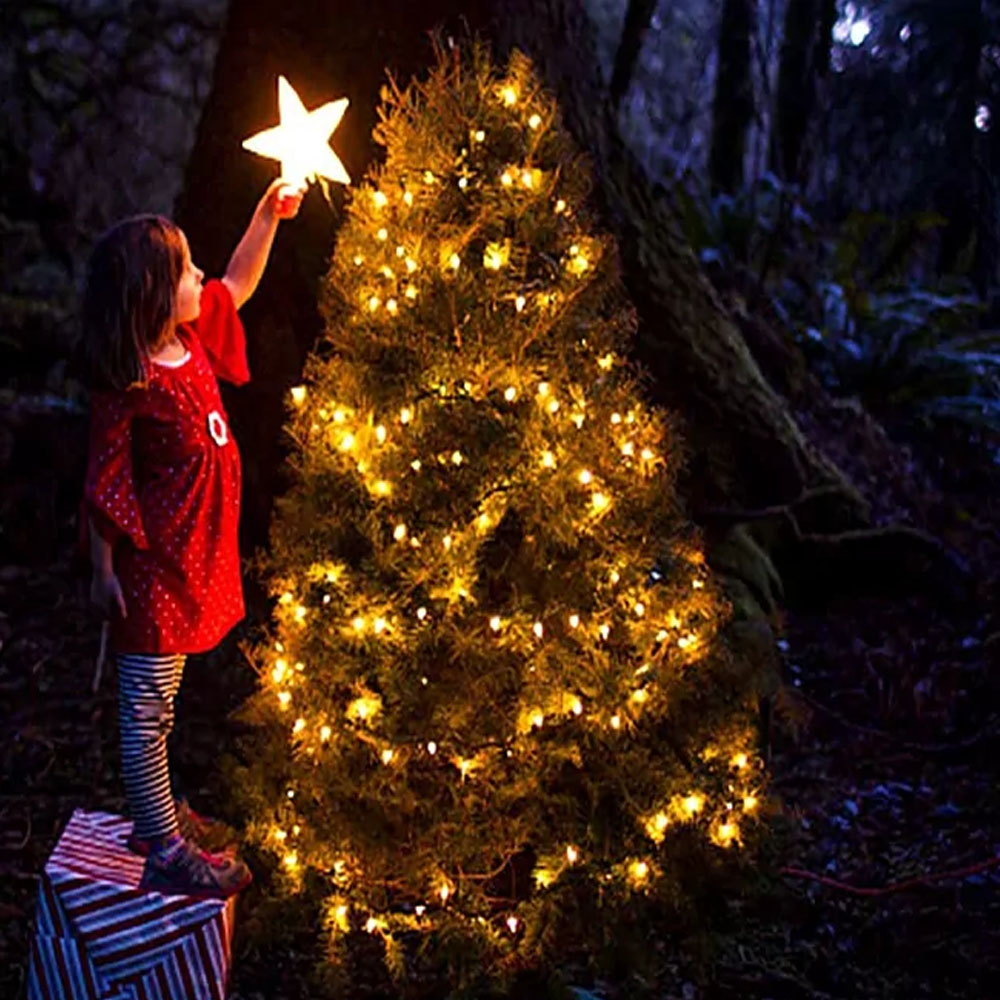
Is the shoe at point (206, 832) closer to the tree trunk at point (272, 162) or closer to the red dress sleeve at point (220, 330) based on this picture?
the red dress sleeve at point (220, 330)

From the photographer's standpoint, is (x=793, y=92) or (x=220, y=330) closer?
(x=220, y=330)

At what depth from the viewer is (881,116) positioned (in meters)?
15.2

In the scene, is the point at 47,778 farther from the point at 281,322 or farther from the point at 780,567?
the point at 780,567

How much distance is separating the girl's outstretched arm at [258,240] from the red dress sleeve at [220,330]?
0.05 metres

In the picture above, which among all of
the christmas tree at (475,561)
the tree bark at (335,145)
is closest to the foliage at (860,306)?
the tree bark at (335,145)

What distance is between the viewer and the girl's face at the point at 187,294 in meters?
2.84

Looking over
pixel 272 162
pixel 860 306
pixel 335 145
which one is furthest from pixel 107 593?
pixel 860 306

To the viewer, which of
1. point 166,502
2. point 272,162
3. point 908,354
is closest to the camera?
point 166,502

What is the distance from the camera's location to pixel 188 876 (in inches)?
120

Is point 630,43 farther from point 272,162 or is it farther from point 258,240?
point 258,240

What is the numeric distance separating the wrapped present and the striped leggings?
0.60ft

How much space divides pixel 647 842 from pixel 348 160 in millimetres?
2819

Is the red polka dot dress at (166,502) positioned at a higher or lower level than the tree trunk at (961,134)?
lower

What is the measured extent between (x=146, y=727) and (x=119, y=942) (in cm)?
53
